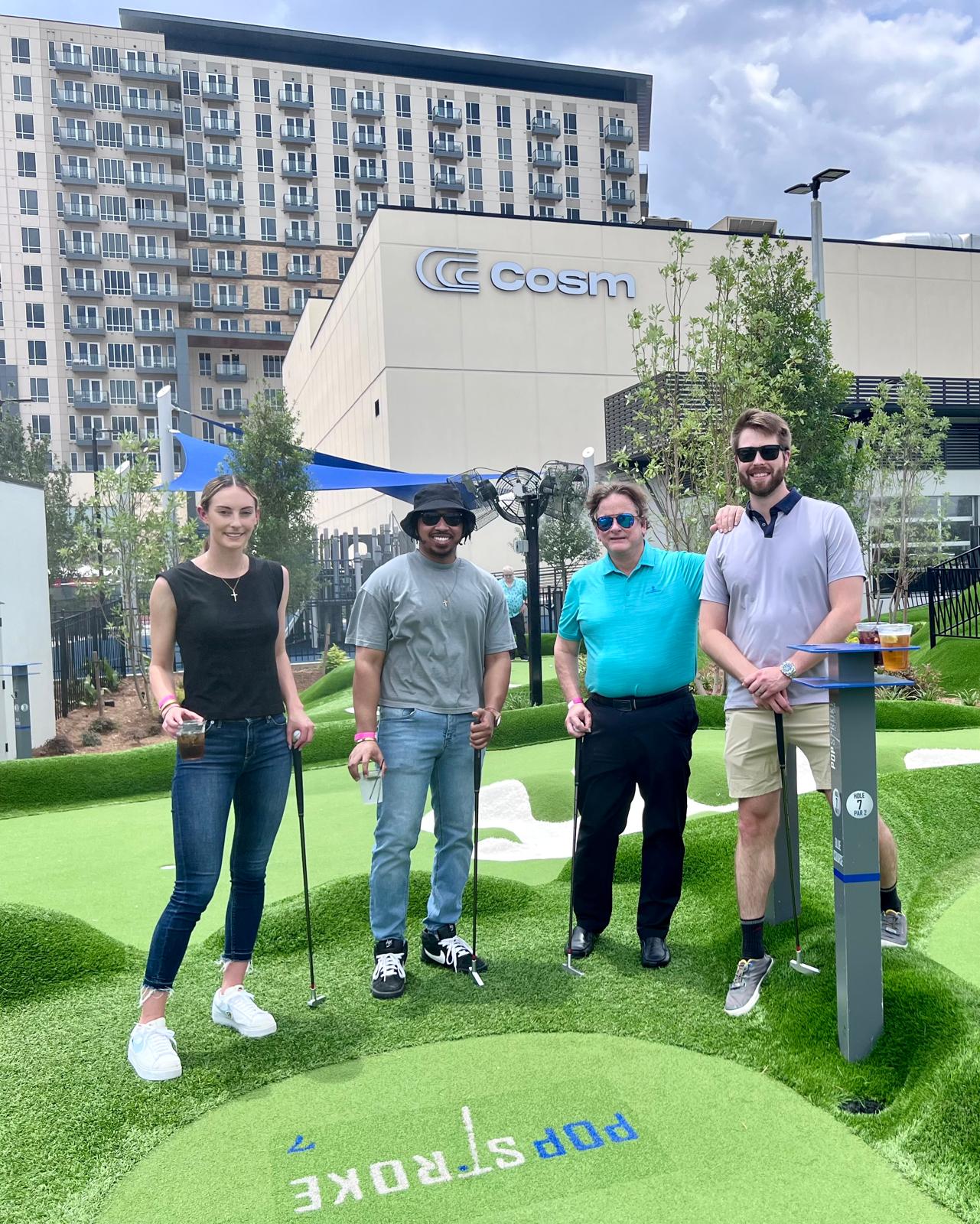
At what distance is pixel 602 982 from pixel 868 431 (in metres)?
13.9

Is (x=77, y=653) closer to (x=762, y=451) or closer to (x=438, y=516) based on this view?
(x=438, y=516)

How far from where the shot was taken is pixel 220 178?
5884 cm

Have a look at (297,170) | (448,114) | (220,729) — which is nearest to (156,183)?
(297,170)

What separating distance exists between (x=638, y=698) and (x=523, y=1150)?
1437mm

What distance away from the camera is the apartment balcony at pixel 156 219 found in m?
58.6

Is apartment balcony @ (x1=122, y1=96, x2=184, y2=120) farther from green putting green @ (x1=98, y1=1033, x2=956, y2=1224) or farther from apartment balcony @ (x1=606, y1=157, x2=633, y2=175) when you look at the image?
green putting green @ (x1=98, y1=1033, x2=956, y2=1224)

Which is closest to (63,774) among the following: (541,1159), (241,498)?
(241,498)

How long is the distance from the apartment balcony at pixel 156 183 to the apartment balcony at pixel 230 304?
258 inches

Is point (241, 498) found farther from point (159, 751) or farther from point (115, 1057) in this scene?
point (159, 751)

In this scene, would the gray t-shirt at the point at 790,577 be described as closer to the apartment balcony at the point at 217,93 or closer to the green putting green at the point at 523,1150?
the green putting green at the point at 523,1150

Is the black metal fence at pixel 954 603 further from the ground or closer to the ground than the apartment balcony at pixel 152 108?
closer to the ground

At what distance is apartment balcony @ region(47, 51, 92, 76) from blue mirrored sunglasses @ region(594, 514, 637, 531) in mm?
65509

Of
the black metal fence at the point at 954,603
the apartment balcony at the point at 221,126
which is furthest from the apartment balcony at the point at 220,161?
the black metal fence at the point at 954,603

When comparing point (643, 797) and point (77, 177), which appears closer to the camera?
point (643, 797)
